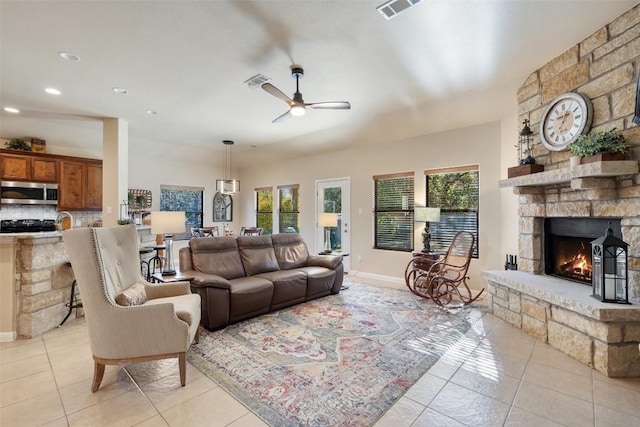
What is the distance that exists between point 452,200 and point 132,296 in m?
4.69

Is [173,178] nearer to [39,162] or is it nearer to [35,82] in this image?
[39,162]

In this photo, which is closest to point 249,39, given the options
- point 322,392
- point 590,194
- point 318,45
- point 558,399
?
point 318,45

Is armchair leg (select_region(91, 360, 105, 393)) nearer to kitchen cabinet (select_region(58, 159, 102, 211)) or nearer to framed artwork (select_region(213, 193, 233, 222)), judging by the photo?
kitchen cabinet (select_region(58, 159, 102, 211))

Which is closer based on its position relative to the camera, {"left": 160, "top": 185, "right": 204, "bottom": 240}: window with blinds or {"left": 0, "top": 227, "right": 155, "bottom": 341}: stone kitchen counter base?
→ {"left": 0, "top": 227, "right": 155, "bottom": 341}: stone kitchen counter base

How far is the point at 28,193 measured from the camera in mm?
5547

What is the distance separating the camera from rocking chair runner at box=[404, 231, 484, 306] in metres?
4.18

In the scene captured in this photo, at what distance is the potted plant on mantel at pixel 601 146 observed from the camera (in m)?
2.51

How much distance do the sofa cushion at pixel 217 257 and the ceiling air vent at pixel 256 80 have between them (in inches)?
83.0

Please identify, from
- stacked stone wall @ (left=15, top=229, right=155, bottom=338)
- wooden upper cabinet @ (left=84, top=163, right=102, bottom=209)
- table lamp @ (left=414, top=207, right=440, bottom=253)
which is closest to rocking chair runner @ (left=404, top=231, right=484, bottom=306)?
table lamp @ (left=414, top=207, right=440, bottom=253)

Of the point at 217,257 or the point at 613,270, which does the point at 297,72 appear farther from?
the point at 613,270

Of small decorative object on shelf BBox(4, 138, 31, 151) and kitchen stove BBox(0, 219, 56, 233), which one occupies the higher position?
small decorative object on shelf BBox(4, 138, 31, 151)

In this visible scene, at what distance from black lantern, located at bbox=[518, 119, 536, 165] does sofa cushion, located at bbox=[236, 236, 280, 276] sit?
3562 millimetres

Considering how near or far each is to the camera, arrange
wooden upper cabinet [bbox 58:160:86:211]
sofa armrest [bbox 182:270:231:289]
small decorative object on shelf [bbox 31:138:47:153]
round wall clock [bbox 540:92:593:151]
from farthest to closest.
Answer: wooden upper cabinet [bbox 58:160:86:211] → small decorative object on shelf [bbox 31:138:47:153] → sofa armrest [bbox 182:270:231:289] → round wall clock [bbox 540:92:593:151]

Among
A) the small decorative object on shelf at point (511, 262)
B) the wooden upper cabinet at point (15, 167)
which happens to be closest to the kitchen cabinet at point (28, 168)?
the wooden upper cabinet at point (15, 167)
